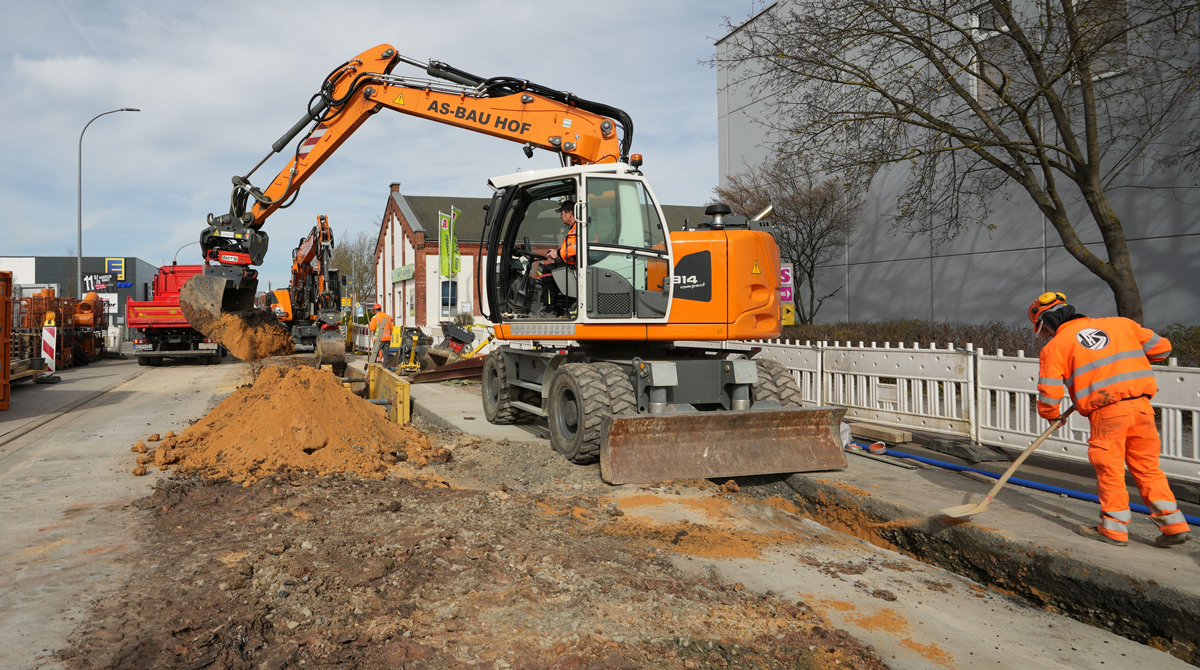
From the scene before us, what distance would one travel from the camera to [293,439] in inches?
275

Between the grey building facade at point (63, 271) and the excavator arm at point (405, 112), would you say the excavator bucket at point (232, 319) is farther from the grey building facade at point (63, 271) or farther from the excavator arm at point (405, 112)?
the grey building facade at point (63, 271)

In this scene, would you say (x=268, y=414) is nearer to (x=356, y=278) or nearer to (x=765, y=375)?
(x=765, y=375)

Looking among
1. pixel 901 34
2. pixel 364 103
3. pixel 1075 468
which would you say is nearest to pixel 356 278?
pixel 364 103

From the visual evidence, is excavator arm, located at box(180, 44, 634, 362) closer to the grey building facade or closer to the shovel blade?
the shovel blade

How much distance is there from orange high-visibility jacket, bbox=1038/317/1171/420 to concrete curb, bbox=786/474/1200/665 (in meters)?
1.01

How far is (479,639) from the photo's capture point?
3254mm

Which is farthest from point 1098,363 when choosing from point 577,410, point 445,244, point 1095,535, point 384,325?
point 445,244

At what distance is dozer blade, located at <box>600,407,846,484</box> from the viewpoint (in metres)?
6.01

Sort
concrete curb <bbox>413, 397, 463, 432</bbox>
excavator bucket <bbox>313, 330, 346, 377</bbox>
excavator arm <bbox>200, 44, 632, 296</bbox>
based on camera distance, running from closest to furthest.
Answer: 1. excavator arm <bbox>200, 44, 632, 296</bbox>
2. concrete curb <bbox>413, 397, 463, 432</bbox>
3. excavator bucket <bbox>313, 330, 346, 377</bbox>

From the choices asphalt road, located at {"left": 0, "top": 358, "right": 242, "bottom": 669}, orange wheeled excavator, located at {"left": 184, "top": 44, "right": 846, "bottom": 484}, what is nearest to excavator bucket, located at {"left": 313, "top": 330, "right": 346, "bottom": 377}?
asphalt road, located at {"left": 0, "top": 358, "right": 242, "bottom": 669}

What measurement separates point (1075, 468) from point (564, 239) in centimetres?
546

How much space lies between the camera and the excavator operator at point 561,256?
23.1ft

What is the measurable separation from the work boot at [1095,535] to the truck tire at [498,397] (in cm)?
619

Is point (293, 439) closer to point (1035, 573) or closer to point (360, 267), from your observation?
point (1035, 573)
